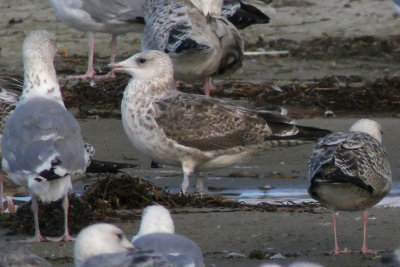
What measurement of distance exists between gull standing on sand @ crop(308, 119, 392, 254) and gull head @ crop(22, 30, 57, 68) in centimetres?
233

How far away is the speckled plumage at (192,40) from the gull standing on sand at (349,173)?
415 cm

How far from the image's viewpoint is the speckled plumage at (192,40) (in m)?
11.6

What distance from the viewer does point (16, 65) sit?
46.6 feet

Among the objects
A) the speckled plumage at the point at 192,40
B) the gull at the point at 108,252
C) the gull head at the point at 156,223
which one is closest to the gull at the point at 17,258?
the gull at the point at 108,252

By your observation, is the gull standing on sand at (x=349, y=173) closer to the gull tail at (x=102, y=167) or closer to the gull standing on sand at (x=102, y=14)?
the gull tail at (x=102, y=167)

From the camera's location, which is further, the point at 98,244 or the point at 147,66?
the point at 147,66

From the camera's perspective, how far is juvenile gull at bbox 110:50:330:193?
359 inches

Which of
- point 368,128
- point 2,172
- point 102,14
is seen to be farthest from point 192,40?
point 368,128

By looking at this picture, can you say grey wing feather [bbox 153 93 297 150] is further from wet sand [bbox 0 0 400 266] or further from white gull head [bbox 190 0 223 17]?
white gull head [bbox 190 0 223 17]

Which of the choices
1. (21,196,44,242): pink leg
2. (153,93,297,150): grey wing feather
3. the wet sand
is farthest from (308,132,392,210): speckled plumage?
(21,196,44,242): pink leg

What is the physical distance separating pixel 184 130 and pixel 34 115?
1.76m

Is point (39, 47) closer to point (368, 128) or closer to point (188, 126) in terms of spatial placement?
point (188, 126)

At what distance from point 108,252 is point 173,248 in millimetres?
547

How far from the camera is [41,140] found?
24.7 feet
